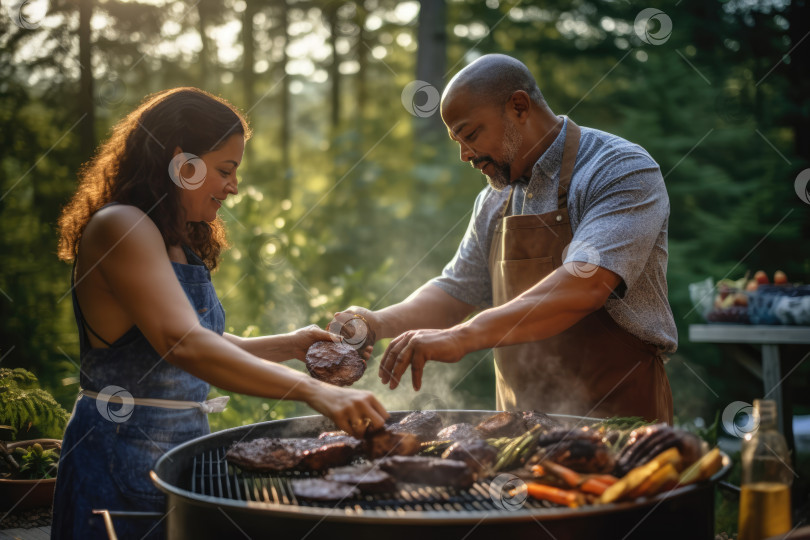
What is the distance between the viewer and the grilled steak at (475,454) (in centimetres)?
237

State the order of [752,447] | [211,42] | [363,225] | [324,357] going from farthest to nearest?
[211,42] → [363,225] → [324,357] → [752,447]

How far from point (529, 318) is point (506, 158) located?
95 cm

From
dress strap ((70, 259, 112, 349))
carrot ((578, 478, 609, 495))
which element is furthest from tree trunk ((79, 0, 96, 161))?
carrot ((578, 478, 609, 495))

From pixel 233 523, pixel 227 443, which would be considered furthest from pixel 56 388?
pixel 233 523

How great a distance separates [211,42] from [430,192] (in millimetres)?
5817

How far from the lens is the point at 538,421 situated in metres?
2.80

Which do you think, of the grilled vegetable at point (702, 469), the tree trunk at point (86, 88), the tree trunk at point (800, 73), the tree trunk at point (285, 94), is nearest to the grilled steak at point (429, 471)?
the grilled vegetable at point (702, 469)

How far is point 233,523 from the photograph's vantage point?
6.25 ft

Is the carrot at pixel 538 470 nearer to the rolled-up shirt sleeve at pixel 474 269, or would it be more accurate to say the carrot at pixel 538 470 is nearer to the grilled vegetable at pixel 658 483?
the grilled vegetable at pixel 658 483

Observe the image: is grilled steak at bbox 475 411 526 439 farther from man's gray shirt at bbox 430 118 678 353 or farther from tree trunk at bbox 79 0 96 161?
tree trunk at bbox 79 0 96 161

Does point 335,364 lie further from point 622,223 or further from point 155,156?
point 622,223

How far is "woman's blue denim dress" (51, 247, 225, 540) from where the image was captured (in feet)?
7.88

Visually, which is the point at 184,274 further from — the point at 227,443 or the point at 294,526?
the point at 294,526

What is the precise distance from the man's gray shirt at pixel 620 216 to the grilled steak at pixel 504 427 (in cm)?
69
